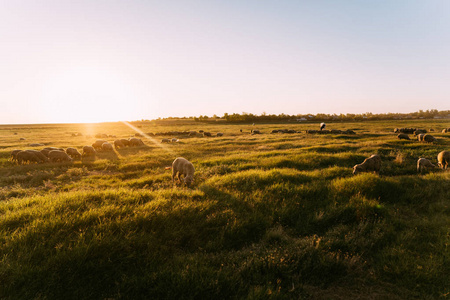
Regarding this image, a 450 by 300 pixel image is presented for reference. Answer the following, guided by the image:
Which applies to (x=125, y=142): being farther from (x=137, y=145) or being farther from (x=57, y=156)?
(x=57, y=156)

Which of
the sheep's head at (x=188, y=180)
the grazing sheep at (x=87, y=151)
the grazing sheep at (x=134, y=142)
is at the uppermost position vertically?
the grazing sheep at (x=134, y=142)

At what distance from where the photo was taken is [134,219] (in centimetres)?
471

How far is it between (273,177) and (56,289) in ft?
24.1

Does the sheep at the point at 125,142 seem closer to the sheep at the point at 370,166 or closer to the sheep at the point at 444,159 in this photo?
the sheep at the point at 370,166

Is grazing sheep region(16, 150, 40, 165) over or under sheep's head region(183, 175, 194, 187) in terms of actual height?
over

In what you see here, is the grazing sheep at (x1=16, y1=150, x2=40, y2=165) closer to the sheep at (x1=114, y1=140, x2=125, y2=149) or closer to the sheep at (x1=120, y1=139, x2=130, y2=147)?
the sheep at (x1=114, y1=140, x2=125, y2=149)

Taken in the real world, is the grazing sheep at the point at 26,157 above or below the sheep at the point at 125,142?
below

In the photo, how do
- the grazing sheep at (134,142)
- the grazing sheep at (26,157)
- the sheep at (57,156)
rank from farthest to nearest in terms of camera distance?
1. the grazing sheep at (134,142)
2. the sheep at (57,156)
3. the grazing sheep at (26,157)

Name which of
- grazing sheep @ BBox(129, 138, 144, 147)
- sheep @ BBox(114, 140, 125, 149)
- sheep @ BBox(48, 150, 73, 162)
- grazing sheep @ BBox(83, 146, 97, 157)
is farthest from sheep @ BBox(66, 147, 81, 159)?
grazing sheep @ BBox(129, 138, 144, 147)

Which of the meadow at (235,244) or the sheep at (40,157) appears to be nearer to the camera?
the meadow at (235,244)

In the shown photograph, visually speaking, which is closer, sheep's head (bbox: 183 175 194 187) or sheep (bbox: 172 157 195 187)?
sheep's head (bbox: 183 175 194 187)

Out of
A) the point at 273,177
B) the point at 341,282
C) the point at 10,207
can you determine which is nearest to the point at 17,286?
the point at 10,207

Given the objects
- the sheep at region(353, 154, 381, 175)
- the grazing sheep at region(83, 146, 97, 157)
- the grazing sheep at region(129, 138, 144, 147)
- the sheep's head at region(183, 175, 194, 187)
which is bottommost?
the sheep's head at region(183, 175, 194, 187)

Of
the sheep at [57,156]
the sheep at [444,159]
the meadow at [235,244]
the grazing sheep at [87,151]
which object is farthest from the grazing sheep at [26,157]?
the sheep at [444,159]
